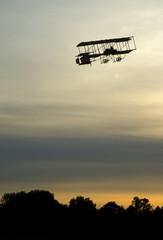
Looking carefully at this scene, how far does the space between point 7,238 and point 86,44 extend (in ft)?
191

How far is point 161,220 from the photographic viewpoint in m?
172

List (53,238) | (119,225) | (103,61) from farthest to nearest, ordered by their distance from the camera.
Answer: (119,225) → (53,238) → (103,61)

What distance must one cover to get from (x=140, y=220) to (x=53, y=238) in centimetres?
3565

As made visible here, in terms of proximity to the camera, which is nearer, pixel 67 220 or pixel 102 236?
pixel 102 236

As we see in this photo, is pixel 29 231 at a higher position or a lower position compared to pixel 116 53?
lower

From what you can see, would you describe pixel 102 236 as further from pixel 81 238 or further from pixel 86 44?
pixel 86 44

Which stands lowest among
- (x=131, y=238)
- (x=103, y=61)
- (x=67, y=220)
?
(x=131, y=238)

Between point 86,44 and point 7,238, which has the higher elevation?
point 86,44

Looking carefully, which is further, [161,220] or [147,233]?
[161,220]

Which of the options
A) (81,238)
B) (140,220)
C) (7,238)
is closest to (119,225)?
(140,220)

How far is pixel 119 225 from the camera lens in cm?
17138

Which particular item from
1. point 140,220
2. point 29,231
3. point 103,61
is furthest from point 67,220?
point 103,61

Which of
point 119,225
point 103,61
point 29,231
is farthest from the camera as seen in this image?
point 29,231

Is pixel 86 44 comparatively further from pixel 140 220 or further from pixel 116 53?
pixel 140 220
